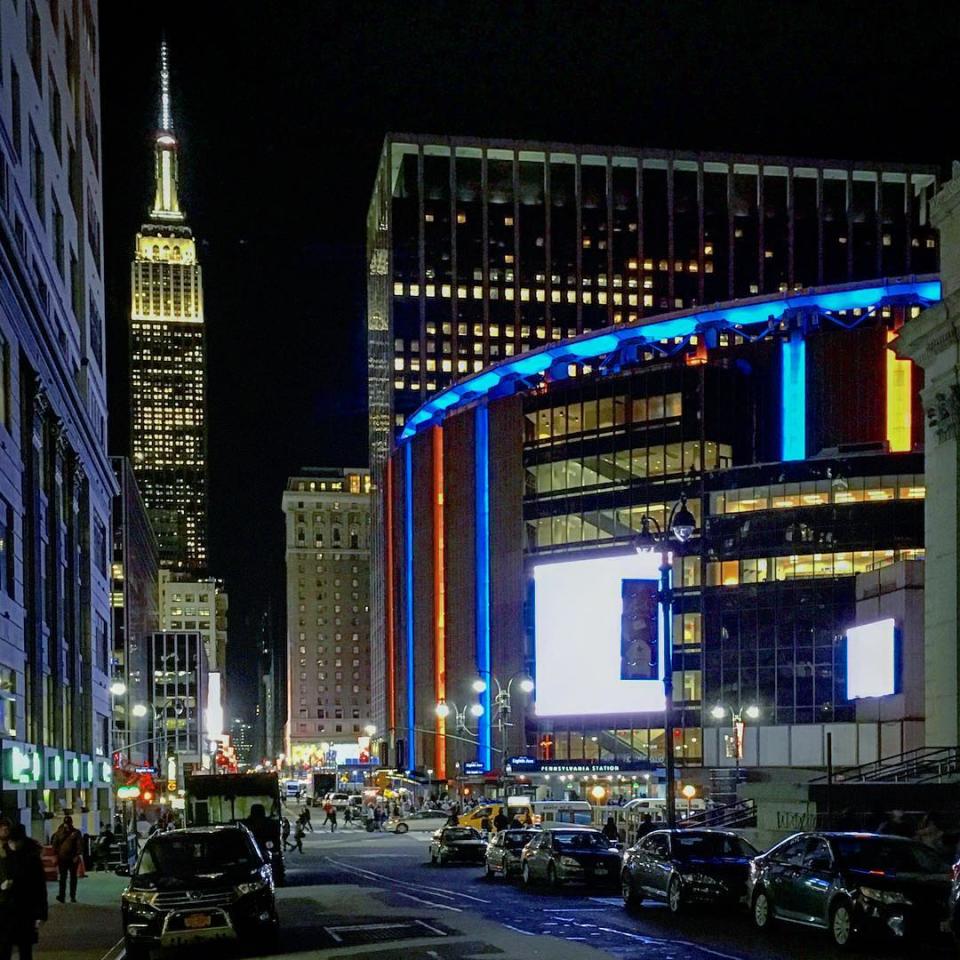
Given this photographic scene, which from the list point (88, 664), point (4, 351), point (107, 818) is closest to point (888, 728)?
point (4, 351)

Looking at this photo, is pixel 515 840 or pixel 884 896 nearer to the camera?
pixel 884 896

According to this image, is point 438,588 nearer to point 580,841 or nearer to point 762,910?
point 580,841

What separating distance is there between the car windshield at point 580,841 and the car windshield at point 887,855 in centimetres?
1468

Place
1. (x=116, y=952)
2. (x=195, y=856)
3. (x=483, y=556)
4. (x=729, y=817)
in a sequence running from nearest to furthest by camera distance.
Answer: (x=195, y=856) → (x=116, y=952) → (x=729, y=817) → (x=483, y=556)

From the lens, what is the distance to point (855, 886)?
68.1ft

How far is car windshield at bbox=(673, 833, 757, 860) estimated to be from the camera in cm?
2814

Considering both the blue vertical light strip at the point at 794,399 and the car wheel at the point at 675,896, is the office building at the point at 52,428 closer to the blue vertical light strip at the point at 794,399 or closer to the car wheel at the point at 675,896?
the car wheel at the point at 675,896

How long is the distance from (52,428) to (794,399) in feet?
186

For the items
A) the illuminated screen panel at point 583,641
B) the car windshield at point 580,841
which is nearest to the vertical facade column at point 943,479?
the car windshield at point 580,841

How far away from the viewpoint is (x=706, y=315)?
10812 centimetres

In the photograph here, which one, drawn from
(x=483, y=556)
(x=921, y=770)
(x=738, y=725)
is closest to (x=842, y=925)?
(x=921, y=770)

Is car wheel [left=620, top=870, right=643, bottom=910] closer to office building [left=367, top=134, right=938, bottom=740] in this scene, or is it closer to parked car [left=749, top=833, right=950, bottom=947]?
parked car [left=749, top=833, right=950, bottom=947]

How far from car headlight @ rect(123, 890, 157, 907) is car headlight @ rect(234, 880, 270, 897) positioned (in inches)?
46.7

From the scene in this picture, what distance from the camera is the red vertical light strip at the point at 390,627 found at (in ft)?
504
